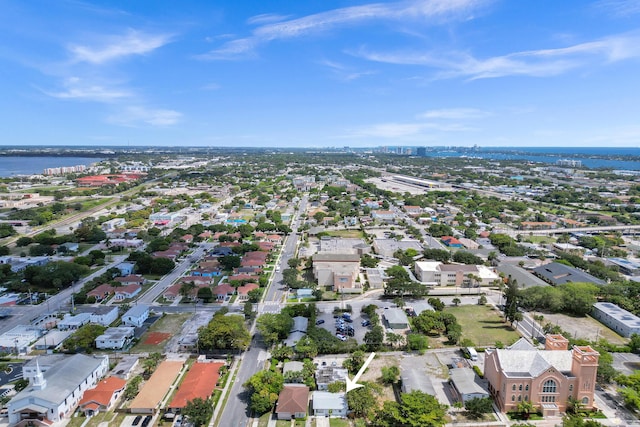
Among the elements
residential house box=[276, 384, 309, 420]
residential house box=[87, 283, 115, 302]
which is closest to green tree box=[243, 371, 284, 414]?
residential house box=[276, 384, 309, 420]

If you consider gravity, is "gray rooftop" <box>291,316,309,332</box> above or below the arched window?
below

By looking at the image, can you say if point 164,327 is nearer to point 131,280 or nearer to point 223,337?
point 223,337

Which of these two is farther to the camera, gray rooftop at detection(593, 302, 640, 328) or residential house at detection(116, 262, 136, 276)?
residential house at detection(116, 262, 136, 276)

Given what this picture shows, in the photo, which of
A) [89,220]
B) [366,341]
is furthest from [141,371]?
[89,220]

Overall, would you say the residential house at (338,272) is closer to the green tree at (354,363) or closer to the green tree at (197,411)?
the green tree at (354,363)

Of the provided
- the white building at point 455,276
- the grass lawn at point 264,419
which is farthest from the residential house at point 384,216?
the grass lawn at point 264,419

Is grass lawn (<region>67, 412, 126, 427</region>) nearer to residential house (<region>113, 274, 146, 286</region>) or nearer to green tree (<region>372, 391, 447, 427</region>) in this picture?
green tree (<region>372, 391, 447, 427</region>)

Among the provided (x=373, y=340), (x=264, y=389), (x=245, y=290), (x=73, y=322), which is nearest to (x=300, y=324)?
(x=373, y=340)
